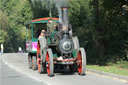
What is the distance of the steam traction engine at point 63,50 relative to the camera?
14.5 metres

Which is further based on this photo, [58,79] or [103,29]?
[103,29]

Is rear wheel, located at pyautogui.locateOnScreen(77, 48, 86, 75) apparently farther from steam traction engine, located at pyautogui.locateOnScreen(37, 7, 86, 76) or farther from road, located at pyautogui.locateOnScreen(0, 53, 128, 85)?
road, located at pyautogui.locateOnScreen(0, 53, 128, 85)

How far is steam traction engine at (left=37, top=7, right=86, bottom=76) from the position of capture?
14.5 metres

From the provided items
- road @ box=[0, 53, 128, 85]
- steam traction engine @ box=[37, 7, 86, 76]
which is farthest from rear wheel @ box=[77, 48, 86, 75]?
road @ box=[0, 53, 128, 85]

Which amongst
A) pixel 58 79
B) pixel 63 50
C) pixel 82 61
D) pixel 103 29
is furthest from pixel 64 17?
pixel 103 29

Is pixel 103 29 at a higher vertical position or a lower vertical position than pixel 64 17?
lower

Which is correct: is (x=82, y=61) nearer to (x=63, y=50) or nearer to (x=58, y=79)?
(x=63, y=50)

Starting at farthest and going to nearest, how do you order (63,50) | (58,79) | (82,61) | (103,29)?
(103,29)
(63,50)
(82,61)
(58,79)

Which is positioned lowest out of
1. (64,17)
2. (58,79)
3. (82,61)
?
(58,79)

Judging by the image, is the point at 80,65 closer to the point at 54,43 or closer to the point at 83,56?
the point at 83,56

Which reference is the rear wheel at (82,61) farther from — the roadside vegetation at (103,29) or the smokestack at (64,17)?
the roadside vegetation at (103,29)

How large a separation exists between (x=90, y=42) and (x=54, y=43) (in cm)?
1355

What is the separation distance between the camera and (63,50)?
48.2 feet

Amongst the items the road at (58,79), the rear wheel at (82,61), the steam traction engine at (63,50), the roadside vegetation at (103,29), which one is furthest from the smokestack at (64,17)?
the roadside vegetation at (103,29)
